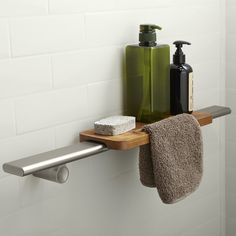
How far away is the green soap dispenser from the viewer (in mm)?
1246

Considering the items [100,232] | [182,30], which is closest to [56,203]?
[100,232]

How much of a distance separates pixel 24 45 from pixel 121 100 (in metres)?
0.33

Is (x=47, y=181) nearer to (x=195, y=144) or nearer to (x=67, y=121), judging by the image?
(x=67, y=121)

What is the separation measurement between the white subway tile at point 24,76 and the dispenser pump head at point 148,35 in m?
0.24

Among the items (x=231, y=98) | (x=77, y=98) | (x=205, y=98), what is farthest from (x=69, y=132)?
(x=231, y=98)

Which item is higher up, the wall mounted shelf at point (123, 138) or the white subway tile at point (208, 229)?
the wall mounted shelf at point (123, 138)

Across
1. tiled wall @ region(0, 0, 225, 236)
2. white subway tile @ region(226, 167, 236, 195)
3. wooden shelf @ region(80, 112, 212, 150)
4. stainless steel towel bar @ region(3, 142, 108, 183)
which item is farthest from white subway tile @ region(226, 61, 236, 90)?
stainless steel towel bar @ region(3, 142, 108, 183)

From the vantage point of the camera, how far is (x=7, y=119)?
1.07 metres

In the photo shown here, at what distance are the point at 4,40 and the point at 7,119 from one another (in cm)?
16

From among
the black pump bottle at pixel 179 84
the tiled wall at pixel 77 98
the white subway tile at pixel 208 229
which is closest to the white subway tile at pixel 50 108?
the tiled wall at pixel 77 98

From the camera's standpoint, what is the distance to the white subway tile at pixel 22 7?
1.03m

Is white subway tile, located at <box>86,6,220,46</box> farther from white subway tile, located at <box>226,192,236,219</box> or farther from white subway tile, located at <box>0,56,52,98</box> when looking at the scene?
white subway tile, located at <box>226,192,236,219</box>

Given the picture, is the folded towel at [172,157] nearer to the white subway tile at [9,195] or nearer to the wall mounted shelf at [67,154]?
the wall mounted shelf at [67,154]

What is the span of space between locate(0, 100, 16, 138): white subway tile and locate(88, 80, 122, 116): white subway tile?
224 millimetres
